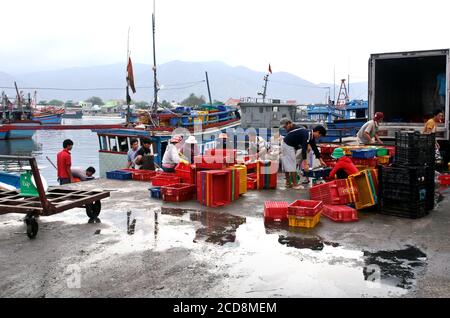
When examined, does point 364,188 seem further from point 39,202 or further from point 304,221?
point 39,202

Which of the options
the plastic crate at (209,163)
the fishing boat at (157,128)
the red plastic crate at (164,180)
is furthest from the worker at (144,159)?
the plastic crate at (209,163)

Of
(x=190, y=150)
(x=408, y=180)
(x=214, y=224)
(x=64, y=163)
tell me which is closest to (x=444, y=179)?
(x=408, y=180)

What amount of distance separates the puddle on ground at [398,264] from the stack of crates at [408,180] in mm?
1595

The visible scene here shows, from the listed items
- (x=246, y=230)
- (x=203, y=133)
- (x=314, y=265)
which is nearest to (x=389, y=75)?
(x=246, y=230)

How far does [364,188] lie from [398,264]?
8.71 feet

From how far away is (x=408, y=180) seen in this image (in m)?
6.96

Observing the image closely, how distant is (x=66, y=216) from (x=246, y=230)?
10.6 feet

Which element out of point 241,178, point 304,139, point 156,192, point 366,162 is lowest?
point 156,192

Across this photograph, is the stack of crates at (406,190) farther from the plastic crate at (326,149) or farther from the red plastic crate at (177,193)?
the red plastic crate at (177,193)

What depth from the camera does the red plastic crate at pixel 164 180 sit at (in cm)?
938

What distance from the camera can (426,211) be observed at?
742 cm

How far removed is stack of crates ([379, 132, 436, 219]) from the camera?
703 cm
